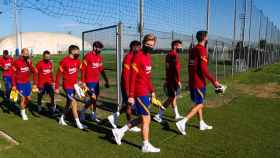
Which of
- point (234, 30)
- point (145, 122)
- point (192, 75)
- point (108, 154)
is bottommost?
point (108, 154)

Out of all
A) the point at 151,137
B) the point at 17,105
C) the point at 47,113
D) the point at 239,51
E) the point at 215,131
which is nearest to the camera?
the point at 151,137

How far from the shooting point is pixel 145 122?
18.5ft

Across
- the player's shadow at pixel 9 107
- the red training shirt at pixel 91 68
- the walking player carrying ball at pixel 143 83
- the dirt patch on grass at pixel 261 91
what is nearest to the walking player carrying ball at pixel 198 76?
the walking player carrying ball at pixel 143 83

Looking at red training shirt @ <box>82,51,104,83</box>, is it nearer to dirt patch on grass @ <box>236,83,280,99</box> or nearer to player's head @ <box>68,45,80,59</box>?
player's head @ <box>68,45,80,59</box>

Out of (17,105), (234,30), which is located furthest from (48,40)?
(17,105)

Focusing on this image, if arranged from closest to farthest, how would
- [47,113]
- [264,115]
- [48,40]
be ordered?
[264,115] → [47,113] → [48,40]

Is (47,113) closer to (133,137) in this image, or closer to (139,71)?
(133,137)

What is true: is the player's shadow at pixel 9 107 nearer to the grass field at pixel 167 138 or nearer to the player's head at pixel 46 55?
the grass field at pixel 167 138

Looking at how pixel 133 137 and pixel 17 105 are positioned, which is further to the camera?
pixel 17 105

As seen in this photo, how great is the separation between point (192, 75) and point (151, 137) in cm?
158

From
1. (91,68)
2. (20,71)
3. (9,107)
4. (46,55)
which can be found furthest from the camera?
(9,107)

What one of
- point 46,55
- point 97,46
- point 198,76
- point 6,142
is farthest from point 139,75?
point 46,55

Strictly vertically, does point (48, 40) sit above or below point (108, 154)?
above

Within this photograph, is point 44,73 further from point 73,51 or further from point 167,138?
point 167,138
